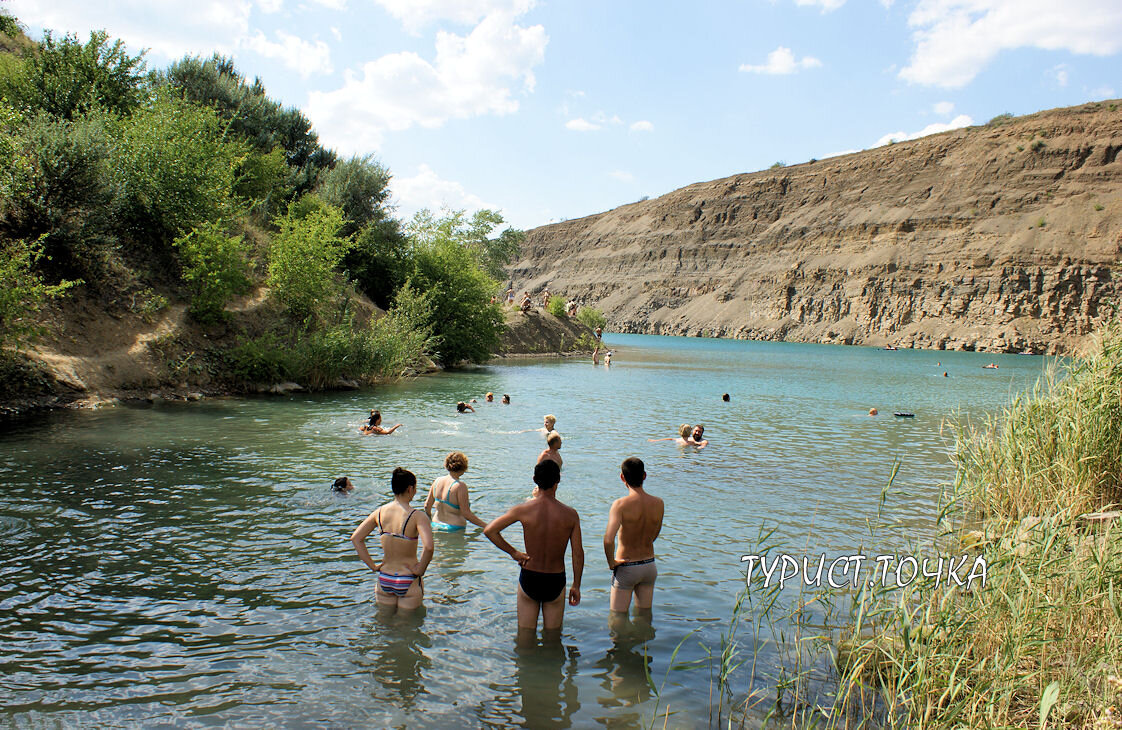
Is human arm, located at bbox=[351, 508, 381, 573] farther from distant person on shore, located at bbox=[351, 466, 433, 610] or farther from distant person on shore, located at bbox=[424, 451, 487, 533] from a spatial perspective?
distant person on shore, located at bbox=[424, 451, 487, 533]

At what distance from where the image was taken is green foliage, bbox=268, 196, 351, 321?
27234 millimetres

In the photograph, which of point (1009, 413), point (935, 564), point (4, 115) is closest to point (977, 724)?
point (935, 564)

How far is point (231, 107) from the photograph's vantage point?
41.5 m

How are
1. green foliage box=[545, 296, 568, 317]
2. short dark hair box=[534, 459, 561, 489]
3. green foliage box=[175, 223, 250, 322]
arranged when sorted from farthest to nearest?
green foliage box=[545, 296, 568, 317]
green foliage box=[175, 223, 250, 322]
short dark hair box=[534, 459, 561, 489]

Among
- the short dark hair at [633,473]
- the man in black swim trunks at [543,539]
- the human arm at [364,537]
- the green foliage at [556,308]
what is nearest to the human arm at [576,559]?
the man in black swim trunks at [543,539]

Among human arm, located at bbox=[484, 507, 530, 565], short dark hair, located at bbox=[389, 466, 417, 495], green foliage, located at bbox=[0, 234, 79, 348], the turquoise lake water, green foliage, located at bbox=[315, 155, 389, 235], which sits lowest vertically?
the turquoise lake water

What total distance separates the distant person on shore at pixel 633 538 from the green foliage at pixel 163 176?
23397 millimetres

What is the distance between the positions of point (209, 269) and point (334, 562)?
62.6 ft

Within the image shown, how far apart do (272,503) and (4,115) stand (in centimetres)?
1615

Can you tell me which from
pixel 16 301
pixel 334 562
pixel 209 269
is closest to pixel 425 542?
pixel 334 562

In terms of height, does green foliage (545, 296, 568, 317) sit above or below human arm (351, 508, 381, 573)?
above

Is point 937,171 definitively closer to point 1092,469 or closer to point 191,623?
point 1092,469

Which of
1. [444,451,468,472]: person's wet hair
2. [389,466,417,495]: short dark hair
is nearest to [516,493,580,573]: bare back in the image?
[389,466,417,495]: short dark hair

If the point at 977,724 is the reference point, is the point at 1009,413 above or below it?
above
